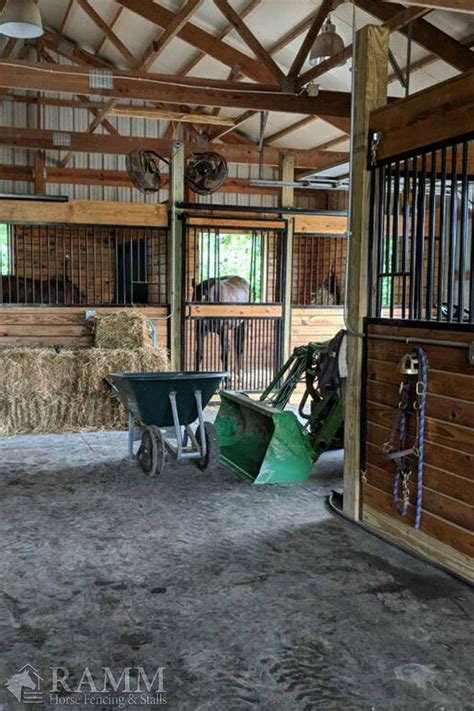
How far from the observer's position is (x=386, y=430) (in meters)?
3.44

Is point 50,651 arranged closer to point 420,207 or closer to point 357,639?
point 357,639

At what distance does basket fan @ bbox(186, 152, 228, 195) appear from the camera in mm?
6957

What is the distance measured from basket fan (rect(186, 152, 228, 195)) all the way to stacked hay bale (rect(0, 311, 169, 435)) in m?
2.02

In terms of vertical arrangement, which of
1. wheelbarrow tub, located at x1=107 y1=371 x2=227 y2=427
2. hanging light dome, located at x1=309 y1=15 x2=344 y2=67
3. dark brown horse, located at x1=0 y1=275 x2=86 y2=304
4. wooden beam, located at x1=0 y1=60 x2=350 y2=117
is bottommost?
wheelbarrow tub, located at x1=107 y1=371 x2=227 y2=427

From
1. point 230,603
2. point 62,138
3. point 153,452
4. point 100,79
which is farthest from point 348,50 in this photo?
point 230,603

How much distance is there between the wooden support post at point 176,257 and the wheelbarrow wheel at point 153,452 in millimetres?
2779

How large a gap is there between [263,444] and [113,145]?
5.57 metres

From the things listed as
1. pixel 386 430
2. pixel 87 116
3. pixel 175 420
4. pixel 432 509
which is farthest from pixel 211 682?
pixel 87 116

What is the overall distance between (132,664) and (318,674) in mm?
621

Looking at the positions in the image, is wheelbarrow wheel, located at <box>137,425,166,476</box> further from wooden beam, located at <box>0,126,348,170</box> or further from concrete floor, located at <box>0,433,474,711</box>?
wooden beam, located at <box>0,126,348,170</box>

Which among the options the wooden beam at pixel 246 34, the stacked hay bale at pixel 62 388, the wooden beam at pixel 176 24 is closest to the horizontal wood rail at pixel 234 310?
the stacked hay bale at pixel 62 388

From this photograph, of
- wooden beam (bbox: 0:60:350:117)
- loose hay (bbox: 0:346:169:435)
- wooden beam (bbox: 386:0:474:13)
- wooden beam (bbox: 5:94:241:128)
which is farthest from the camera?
wooden beam (bbox: 5:94:241:128)

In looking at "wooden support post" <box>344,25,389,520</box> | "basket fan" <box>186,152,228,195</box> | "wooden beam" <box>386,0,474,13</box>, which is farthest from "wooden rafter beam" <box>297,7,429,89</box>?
"wooden beam" <box>386,0,474,13</box>

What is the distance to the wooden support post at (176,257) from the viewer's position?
727 centimetres
